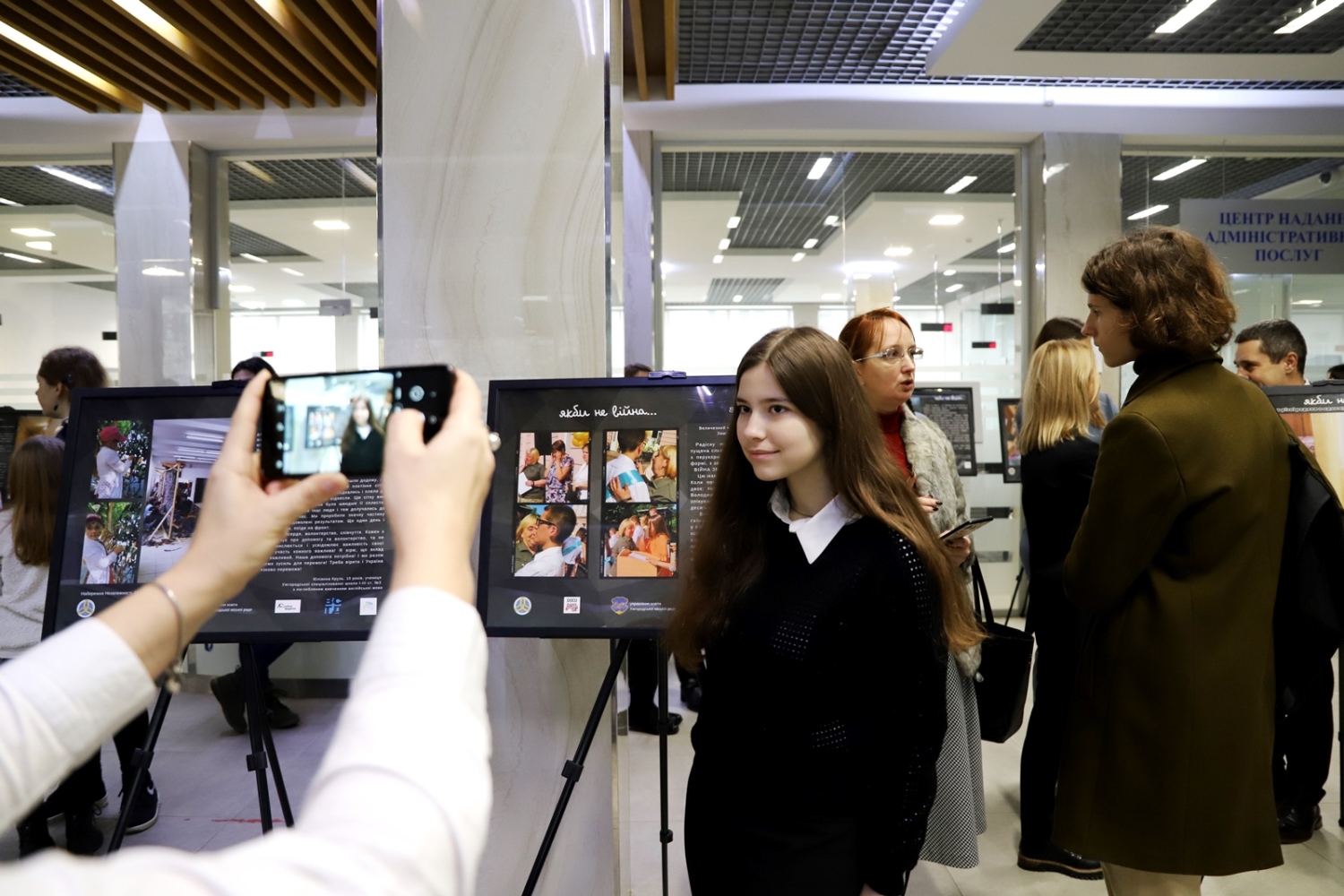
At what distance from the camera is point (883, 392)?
2727mm

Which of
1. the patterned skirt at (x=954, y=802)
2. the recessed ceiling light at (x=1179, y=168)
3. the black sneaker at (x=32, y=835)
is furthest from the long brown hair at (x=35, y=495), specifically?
the recessed ceiling light at (x=1179, y=168)

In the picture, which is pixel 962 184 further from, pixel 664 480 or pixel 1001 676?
pixel 664 480

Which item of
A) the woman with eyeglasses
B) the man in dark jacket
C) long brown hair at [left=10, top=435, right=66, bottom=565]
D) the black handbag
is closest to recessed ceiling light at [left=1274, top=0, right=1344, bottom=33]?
the man in dark jacket

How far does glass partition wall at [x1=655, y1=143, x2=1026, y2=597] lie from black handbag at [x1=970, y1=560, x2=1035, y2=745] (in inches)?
174

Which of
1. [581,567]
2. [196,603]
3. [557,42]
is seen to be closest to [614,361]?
[581,567]

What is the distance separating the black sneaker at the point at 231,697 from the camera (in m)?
4.52

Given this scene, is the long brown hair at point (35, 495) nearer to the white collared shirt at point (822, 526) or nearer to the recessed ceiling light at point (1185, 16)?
the white collared shirt at point (822, 526)

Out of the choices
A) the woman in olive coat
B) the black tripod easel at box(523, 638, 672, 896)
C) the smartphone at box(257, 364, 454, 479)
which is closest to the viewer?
the smartphone at box(257, 364, 454, 479)

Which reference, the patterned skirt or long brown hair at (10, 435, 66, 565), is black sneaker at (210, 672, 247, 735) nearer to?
long brown hair at (10, 435, 66, 565)

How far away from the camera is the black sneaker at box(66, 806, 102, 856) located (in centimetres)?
326

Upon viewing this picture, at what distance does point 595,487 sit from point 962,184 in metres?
5.57

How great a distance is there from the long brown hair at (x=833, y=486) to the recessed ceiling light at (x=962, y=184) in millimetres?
5683

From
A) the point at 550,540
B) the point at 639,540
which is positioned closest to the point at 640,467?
the point at 639,540

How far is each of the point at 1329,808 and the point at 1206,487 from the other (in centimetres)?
283
